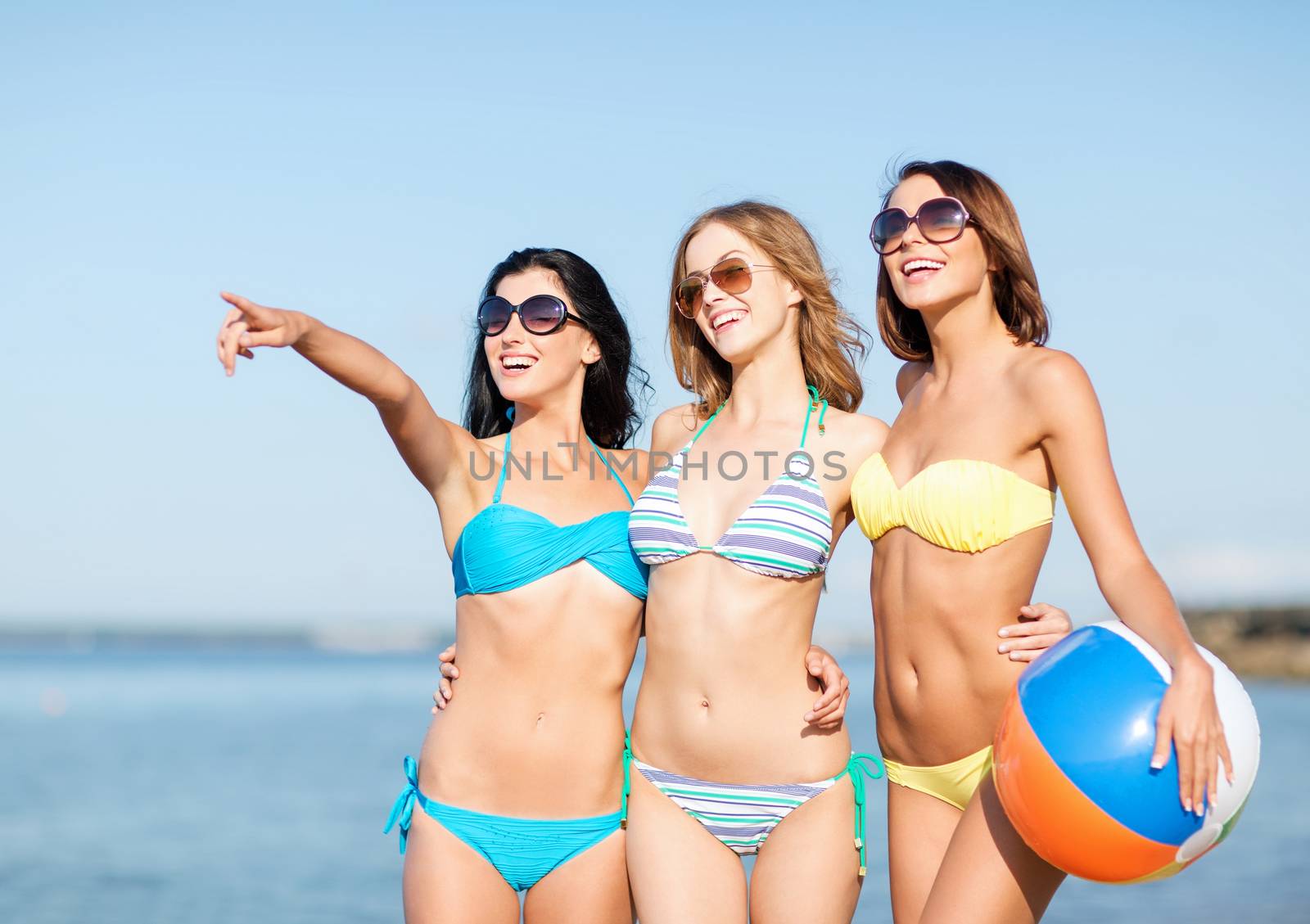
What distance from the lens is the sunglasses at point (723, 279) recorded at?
457cm

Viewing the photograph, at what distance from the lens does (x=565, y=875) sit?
428 centimetres

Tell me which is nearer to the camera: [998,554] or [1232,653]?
[998,554]

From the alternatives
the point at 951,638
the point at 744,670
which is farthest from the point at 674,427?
the point at 951,638

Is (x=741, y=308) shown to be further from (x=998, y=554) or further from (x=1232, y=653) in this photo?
(x=1232, y=653)

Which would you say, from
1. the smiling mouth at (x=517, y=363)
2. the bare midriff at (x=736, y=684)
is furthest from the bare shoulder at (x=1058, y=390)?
the smiling mouth at (x=517, y=363)

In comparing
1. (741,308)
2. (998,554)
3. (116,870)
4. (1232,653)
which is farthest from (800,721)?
(1232,653)

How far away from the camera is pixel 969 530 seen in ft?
12.5

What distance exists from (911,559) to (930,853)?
0.95 metres

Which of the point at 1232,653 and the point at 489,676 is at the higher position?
the point at 489,676

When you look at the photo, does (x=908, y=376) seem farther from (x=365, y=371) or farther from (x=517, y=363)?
(x=365, y=371)

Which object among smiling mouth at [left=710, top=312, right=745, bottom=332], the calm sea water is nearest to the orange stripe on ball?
smiling mouth at [left=710, top=312, right=745, bottom=332]

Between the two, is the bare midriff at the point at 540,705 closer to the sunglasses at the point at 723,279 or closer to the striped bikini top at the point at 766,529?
the striped bikini top at the point at 766,529

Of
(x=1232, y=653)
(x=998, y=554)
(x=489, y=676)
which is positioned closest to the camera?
(x=998, y=554)

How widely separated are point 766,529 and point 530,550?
0.87 metres
